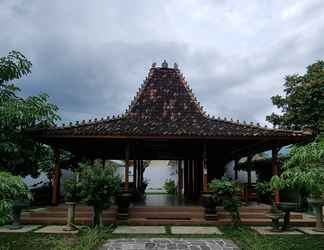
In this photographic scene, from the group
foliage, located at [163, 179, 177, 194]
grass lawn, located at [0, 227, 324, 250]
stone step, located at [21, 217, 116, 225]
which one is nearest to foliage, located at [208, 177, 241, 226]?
grass lawn, located at [0, 227, 324, 250]

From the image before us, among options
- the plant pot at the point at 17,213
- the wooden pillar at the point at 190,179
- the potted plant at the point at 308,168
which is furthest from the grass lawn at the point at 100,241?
the wooden pillar at the point at 190,179

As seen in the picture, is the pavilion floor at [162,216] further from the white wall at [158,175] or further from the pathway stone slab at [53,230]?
the white wall at [158,175]

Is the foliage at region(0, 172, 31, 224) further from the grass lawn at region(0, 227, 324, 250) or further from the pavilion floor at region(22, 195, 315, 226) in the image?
the pavilion floor at region(22, 195, 315, 226)

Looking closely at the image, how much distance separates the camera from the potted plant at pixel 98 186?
938 centimetres

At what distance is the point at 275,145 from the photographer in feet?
40.0

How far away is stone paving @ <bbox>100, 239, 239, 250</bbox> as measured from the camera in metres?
7.45

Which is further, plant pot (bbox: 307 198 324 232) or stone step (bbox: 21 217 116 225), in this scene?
stone step (bbox: 21 217 116 225)

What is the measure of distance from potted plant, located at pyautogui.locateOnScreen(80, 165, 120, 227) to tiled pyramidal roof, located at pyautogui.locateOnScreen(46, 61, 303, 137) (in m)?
1.64

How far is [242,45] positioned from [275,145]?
11.8ft

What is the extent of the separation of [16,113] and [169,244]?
524 cm

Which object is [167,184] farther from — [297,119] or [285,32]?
[285,32]

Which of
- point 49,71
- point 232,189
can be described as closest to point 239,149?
point 232,189

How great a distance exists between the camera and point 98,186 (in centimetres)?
942

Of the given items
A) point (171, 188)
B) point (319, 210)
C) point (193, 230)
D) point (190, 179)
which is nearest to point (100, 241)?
point (193, 230)
